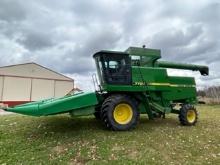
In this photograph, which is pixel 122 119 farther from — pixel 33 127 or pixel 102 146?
pixel 33 127

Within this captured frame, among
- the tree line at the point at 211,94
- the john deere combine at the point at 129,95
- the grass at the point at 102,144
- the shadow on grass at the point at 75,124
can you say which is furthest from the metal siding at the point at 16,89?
the john deere combine at the point at 129,95

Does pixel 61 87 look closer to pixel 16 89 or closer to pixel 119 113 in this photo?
pixel 16 89

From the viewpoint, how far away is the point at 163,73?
1070 cm

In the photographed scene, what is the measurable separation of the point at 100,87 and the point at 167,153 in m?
3.52

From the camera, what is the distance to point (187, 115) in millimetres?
10773

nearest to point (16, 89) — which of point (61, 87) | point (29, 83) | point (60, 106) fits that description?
point (29, 83)

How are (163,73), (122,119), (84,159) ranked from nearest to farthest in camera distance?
(84,159) → (122,119) → (163,73)

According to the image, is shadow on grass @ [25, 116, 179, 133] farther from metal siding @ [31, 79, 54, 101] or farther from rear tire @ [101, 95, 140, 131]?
metal siding @ [31, 79, 54, 101]

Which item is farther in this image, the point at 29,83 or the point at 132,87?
the point at 29,83

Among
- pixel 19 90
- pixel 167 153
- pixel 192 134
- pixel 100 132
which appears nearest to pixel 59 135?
pixel 100 132

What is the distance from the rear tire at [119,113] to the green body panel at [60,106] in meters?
0.47

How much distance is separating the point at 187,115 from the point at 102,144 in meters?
4.61

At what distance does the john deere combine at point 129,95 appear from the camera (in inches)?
329

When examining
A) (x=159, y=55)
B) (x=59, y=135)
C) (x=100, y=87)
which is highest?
(x=159, y=55)
